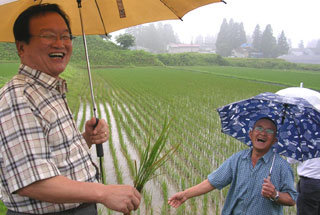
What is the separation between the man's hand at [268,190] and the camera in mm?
1314

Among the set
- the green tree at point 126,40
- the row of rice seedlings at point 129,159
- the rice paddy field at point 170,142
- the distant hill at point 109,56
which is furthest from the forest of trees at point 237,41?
the row of rice seedlings at point 129,159

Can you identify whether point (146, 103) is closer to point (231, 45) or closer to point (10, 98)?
point (10, 98)

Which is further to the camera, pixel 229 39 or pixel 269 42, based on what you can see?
pixel 229 39

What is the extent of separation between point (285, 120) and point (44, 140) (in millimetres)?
1252

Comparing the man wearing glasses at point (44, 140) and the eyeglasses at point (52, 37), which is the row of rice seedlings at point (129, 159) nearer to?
the man wearing glasses at point (44, 140)

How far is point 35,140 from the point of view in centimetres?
85

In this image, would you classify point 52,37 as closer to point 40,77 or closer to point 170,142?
point 40,77

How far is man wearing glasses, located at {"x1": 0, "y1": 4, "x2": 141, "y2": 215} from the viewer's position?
83cm

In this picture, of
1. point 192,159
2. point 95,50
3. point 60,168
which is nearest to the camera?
point 60,168

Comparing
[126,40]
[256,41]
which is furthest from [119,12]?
[256,41]

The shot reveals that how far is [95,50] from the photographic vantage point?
123 ft

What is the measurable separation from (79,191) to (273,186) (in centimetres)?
95

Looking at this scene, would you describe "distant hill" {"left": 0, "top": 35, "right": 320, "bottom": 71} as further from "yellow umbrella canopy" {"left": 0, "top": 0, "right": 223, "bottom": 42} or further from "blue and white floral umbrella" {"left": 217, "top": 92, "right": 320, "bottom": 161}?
"blue and white floral umbrella" {"left": 217, "top": 92, "right": 320, "bottom": 161}

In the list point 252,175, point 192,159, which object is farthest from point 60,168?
point 192,159
